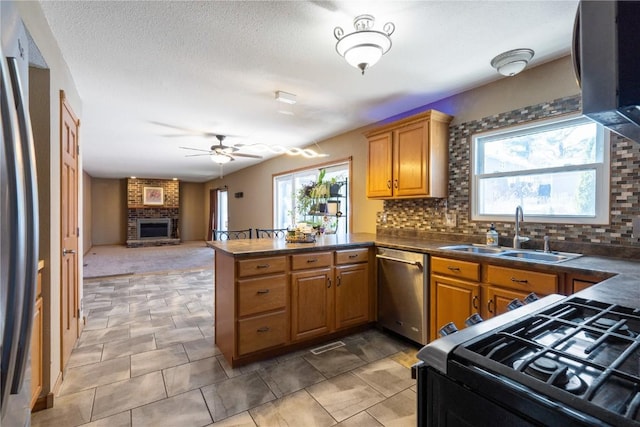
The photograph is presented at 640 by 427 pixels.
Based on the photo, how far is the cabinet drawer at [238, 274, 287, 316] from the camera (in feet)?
7.64

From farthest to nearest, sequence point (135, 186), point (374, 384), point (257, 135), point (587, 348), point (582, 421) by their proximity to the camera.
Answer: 1. point (135, 186)
2. point (257, 135)
3. point (374, 384)
4. point (587, 348)
5. point (582, 421)

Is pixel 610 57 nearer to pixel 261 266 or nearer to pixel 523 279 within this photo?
pixel 523 279

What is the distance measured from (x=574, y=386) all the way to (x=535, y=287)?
5.39ft

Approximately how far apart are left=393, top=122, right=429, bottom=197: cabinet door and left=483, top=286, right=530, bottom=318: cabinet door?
1.11 meters

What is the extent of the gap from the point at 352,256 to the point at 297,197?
8.14ft

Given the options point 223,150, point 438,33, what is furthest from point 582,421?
point 223,150

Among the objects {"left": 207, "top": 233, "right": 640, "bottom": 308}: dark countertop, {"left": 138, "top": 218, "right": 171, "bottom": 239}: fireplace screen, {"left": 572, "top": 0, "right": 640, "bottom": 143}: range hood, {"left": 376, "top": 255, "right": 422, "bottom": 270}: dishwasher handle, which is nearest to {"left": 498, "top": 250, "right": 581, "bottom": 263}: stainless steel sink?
{"left": 207, "top": 233, "right": 640, "bottom": 308}: dark countertop

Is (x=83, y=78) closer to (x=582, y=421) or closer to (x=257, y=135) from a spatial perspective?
(x=257, y=135)

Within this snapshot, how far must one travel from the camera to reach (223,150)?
4859mm

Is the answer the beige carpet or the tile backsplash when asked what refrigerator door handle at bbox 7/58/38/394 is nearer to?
the tile backsplash

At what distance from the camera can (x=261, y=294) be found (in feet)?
7.89


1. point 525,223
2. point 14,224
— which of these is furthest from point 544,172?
point 14,224

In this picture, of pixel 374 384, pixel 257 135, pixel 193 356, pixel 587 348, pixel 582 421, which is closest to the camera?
pixel 582 421

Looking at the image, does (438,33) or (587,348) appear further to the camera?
(438,33)
